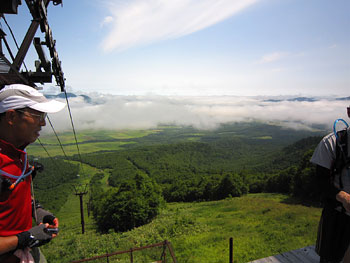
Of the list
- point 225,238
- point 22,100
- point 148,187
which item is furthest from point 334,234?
point 148,187

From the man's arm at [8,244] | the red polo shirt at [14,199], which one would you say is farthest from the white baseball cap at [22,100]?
the man's arm at [8,244]

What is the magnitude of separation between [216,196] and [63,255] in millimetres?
36190

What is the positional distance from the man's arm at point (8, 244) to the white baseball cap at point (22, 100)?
38.5 inches

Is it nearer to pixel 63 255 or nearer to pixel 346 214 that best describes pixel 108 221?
pixel 63 255

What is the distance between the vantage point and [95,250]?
51.7 feet

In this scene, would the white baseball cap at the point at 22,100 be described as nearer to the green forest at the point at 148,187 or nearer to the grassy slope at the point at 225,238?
the green forest at the point at 148,187

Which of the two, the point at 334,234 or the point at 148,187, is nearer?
the point at 334,234

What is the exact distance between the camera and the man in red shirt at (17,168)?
147 centimetres

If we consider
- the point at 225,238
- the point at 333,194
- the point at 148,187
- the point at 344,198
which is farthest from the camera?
the point at 148,187

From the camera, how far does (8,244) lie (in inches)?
57.2

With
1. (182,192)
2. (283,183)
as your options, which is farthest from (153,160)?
(283,183)

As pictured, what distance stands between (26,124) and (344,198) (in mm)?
3460

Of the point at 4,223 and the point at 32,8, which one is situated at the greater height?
the point at 32,8

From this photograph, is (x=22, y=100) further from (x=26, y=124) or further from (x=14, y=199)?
(x=14, y=199)
